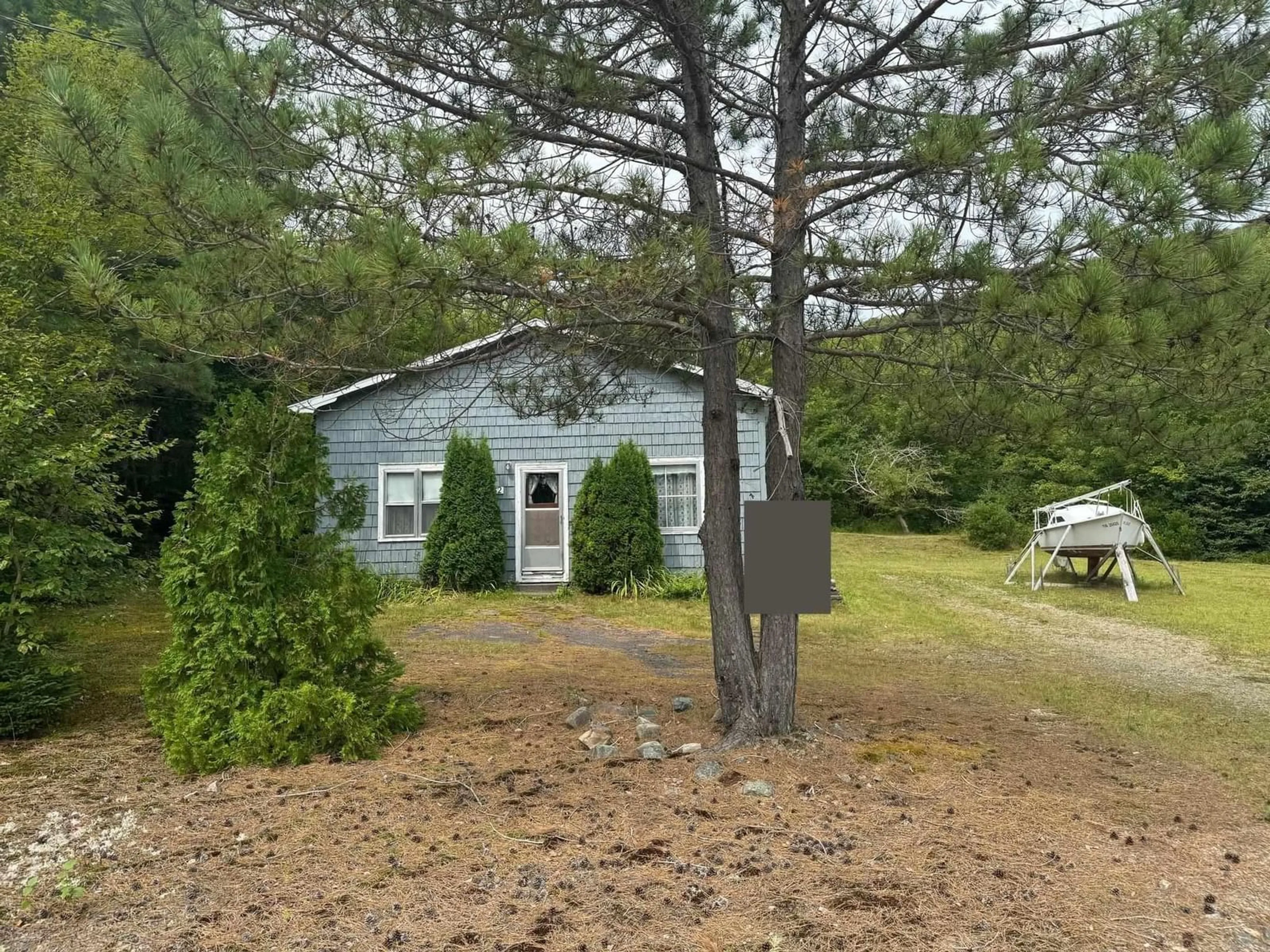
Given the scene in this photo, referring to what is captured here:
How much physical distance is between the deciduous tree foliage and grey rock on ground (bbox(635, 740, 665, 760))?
0.45 m

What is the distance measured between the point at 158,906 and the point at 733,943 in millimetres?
1957

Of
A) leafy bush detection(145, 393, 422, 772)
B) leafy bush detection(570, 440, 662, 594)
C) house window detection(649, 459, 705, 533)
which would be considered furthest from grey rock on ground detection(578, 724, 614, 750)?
house window detection(649, 459, 705, 533)

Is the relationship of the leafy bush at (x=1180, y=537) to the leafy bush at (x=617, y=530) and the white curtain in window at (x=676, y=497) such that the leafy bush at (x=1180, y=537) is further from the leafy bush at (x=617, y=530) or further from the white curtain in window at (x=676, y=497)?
the leafy bush at (x=617, y=530)

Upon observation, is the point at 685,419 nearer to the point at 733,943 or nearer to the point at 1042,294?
the point at 1042,294

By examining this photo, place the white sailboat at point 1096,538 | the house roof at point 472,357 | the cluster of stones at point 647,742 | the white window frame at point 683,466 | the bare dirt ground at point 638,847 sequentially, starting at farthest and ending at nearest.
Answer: the white sailboat at point 1096,538 → the white window frame at point 683,466 → the house roof at point 472,357 → the cluster of stones at point 647,742 → the bare dirt ground at point 638,847

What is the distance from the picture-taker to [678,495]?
12.0 meters

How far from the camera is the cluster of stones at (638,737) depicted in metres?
4.41

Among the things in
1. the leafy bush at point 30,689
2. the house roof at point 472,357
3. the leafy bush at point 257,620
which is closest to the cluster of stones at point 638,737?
the leafy bush at point 257,620

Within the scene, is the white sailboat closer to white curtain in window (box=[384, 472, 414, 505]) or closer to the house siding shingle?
the house siding shingle

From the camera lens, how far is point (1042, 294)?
3.31 meters

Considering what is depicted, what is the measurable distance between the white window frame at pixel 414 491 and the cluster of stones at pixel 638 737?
7.19 meters

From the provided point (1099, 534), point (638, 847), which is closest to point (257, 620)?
point (638, 847)

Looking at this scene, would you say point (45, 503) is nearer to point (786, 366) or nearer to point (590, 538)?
point (786, 366)

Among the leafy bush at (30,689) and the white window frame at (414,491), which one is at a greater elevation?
the white window frame at (414,491)
